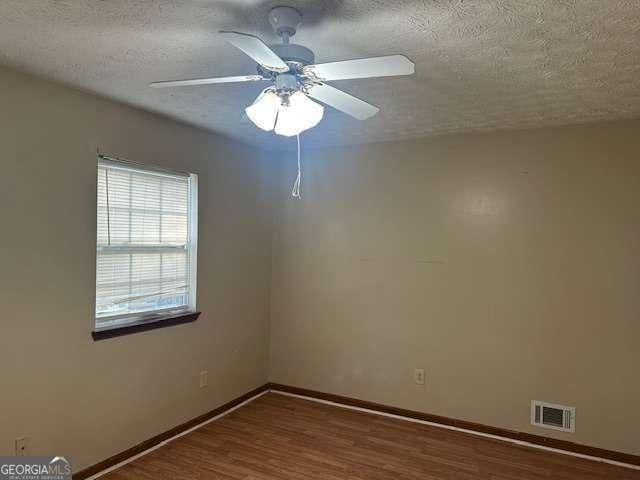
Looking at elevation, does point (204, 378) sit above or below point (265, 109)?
below

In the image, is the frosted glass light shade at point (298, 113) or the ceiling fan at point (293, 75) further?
the frosted glass light shade at point (298, 113)

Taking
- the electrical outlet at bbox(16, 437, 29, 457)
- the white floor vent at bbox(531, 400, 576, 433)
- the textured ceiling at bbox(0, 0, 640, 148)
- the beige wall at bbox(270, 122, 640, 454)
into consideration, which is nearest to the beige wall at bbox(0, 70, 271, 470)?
the electrical outlet at bbox(16, 437, 29, 457)

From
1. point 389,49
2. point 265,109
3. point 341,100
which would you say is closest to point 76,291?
point 265,109

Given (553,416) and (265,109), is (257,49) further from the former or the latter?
(553,416)

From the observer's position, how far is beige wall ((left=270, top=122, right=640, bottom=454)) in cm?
304

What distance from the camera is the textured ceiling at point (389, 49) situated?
165cm

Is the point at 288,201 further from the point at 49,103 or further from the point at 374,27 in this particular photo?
the point at 374,27

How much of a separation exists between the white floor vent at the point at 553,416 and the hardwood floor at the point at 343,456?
0.19 metres

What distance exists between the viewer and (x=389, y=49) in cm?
197

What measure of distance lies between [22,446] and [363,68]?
2.57m

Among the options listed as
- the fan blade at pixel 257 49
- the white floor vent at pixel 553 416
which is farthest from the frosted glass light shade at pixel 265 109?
the white floor vent at pixel 553 416

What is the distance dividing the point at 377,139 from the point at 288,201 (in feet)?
3.44
